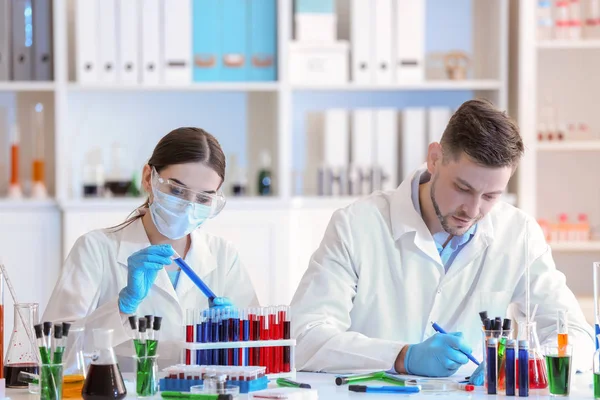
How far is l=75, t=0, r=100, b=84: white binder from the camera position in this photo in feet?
11.4

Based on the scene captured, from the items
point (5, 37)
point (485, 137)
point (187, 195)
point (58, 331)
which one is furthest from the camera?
point (5, 37)

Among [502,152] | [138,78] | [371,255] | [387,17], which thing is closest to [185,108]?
[138,78]

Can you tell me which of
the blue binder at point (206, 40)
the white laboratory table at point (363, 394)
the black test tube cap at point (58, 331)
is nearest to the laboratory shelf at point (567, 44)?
the blue binder at point (206, 40)

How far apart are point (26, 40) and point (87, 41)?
246 millimetres

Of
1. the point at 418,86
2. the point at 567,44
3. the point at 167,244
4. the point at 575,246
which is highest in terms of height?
the point at 567,44

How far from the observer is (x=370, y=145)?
3656 millimetres

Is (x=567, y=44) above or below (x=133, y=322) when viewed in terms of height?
above

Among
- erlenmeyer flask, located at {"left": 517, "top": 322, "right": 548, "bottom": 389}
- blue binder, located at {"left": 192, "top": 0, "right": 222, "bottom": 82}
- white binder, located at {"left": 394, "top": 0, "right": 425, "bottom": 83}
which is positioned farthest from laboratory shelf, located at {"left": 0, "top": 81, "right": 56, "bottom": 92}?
erlenmeyer flask, located at {"left": 517, "top": 322, "right": 548, "bottom": 389}

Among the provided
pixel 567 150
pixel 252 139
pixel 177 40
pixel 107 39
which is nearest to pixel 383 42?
pixel 252 139

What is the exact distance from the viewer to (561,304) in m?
2.16

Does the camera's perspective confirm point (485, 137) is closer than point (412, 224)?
Yes

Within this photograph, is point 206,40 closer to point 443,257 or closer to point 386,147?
point 386,147

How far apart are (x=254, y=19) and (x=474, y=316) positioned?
1.78 metres

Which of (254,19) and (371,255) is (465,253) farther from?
(254,19)
